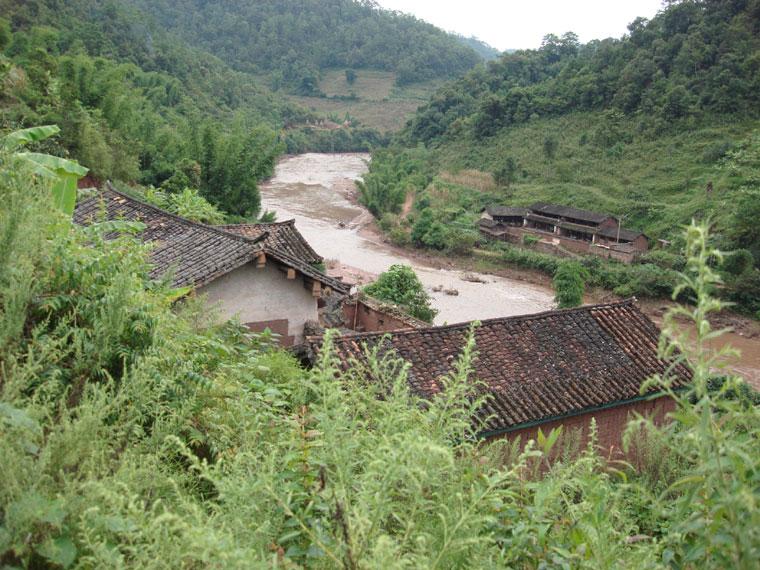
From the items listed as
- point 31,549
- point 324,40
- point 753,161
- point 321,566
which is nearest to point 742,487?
point 321,566

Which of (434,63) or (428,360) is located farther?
(434,63)

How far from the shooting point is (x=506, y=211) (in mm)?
43188

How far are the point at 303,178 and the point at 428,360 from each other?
52.5 m

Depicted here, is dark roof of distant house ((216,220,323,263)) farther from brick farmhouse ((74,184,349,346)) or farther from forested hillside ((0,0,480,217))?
forested hillside ((0,0,480,217))

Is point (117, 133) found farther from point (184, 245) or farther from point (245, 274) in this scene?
point (245, 274)

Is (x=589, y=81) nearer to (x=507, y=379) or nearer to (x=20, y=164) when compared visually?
(x=507, y=379)

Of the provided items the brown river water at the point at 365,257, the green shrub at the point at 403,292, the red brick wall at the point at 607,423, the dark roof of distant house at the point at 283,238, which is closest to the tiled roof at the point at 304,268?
the dark roof of distant house at the point at 283,238

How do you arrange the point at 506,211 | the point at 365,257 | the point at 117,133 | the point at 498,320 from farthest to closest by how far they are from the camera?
the point at 506,211 < the point at 365,257 < the point at 117,133 < the point at 498,320

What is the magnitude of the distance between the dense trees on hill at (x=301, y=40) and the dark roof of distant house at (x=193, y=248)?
4075 inches

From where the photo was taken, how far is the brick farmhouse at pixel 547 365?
9.13 metres

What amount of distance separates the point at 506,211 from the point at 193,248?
3563cm

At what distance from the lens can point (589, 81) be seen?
58.3 meters

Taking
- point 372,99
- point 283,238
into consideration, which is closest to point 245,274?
point 283,238

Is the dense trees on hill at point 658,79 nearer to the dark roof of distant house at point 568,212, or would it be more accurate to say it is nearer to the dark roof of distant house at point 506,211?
the dark roof of distant house at point 568,212
